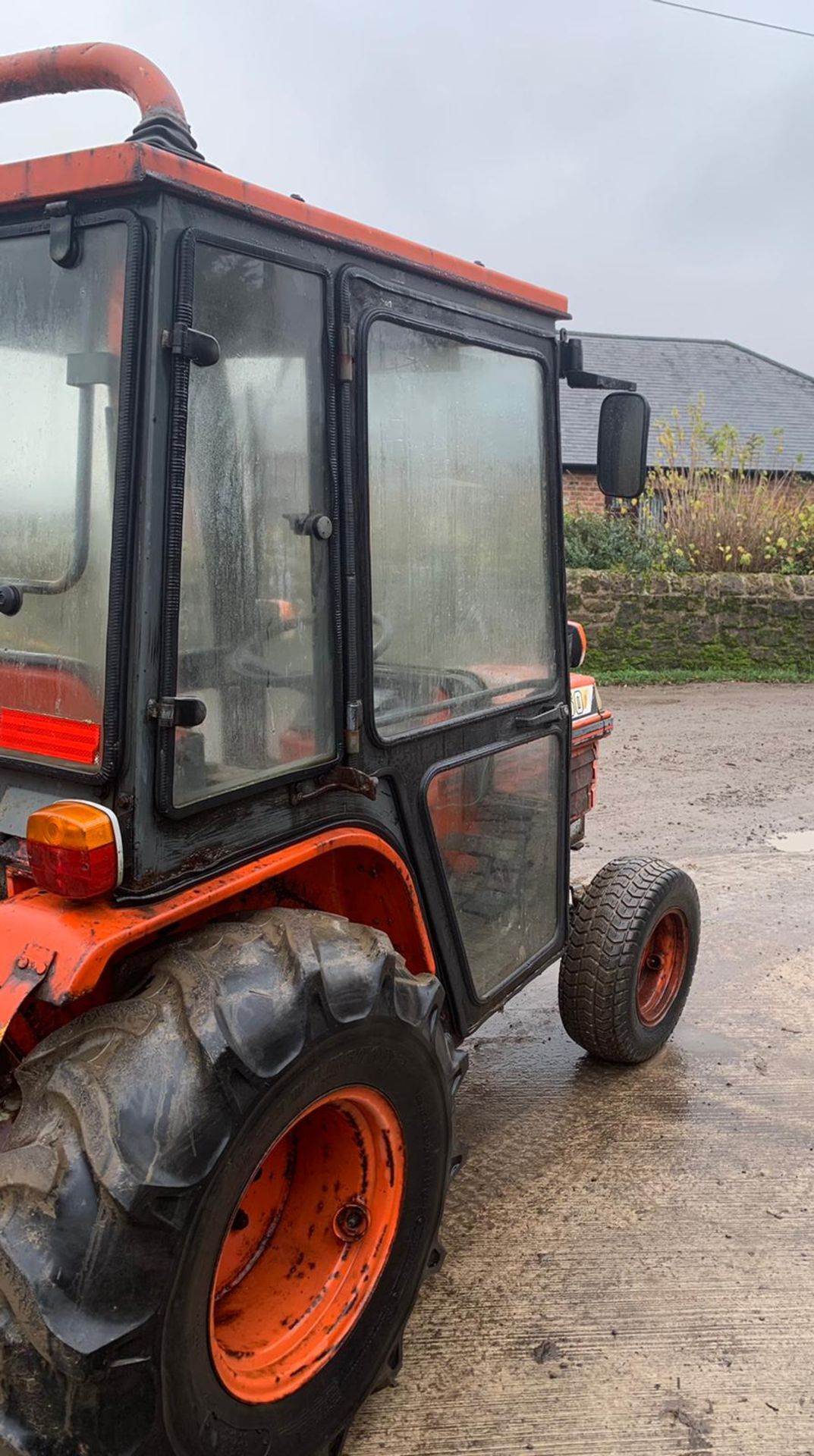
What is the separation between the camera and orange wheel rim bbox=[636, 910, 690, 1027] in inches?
144

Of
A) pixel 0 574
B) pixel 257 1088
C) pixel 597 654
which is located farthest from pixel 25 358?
pixel 597 654

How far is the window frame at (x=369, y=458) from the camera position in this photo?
2121 mm

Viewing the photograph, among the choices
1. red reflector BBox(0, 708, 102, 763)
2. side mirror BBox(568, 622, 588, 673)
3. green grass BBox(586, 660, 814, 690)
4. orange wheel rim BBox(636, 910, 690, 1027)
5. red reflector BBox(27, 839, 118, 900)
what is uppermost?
green grass BBox(586, 660, 814, 690)

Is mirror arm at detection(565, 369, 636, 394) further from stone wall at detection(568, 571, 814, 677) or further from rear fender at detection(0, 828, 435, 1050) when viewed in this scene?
stone wall at detection(568, 571, 814, 677)

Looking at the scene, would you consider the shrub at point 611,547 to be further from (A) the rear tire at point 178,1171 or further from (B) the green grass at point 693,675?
(A) the rear tire at point 178,1171

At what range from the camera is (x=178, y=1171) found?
1555 mm

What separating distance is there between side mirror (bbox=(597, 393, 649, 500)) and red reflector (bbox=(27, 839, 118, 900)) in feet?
5.69

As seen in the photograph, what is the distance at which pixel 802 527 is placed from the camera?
42.1 ft

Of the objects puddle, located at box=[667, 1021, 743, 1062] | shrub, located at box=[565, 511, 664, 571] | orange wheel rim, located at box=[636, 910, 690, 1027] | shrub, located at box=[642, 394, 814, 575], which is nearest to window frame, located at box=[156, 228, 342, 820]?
orange wheel rim, located at box=[636, 910, 690, 1027]

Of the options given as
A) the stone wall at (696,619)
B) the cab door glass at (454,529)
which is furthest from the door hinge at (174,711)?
the stone wall at (696,619)

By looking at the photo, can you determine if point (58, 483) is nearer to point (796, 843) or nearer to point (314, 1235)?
point (314, 1235)

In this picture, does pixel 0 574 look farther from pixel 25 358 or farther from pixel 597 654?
pixel 597 654

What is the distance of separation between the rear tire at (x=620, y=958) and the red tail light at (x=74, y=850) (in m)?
1.99

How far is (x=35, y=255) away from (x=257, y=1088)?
139 centimetres
